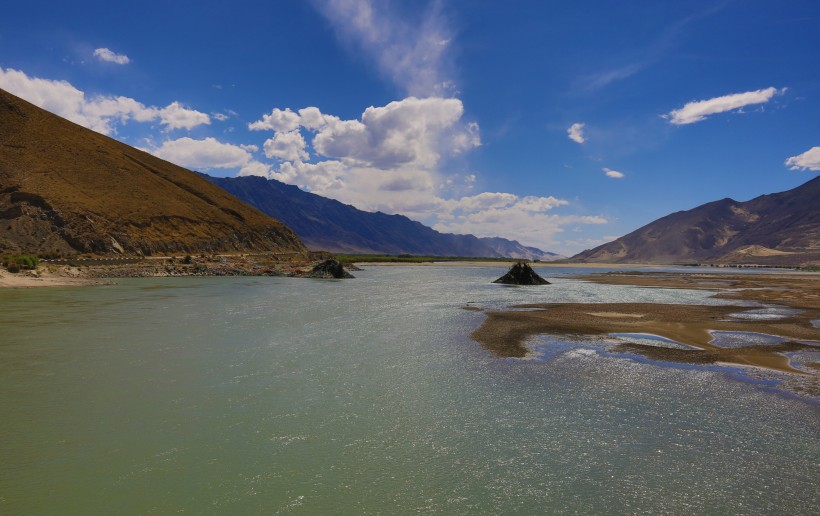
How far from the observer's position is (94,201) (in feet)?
260

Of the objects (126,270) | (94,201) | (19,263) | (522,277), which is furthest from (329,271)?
(94,201)

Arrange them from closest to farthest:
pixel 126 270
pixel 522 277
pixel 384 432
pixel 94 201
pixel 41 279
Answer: pixel 384 432
pixel 41 279
pixel 126 270
pixel 522 277
pixel 94 201

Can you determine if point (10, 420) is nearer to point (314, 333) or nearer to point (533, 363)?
point (314, 333)

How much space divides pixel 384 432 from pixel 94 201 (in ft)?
299

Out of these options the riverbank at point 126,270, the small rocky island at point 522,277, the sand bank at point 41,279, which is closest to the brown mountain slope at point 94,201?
the riverbank at point 126,270

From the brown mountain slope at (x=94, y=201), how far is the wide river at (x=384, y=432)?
62753mm

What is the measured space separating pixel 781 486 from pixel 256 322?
79.3 ft

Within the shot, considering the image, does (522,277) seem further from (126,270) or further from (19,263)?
(19,263)

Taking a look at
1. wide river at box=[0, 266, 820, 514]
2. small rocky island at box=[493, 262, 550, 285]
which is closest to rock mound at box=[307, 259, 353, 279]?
small rocky island at box=[493, 262, 550, 285]

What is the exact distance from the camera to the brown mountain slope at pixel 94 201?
68188 millimetres

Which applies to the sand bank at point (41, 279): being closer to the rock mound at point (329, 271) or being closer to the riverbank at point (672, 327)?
the rock mound at point (329, 271)

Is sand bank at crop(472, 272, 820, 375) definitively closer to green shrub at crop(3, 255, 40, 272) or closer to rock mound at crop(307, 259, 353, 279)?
rock mound at crop(307, 259, 353, 279)

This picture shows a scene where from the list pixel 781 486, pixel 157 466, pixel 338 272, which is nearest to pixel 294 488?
A: pixel 157 466

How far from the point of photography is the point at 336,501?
7.15 m
